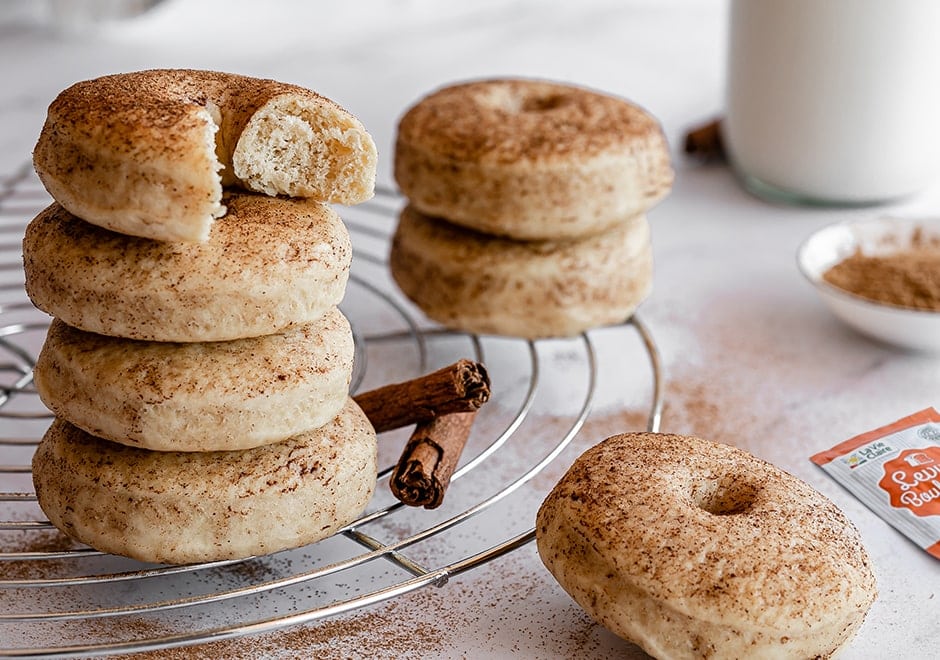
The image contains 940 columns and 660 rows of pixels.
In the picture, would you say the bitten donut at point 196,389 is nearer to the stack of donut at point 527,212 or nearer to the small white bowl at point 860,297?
the stack of donut at point 527,212

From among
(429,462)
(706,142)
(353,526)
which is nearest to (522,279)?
(429,462)

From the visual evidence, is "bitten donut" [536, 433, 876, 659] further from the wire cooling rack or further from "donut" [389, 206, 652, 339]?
"donut" [389, 206, 652, 339]

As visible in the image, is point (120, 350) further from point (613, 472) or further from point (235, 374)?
point (613, 472)

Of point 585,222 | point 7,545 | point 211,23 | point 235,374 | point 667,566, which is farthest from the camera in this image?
point 211,23

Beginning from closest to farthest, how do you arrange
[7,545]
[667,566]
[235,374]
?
1. [667,566]
2. [235,374]
3. [7,545]

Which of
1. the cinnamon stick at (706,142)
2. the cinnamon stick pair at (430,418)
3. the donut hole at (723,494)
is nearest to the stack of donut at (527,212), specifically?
the cinnamon stick pair at (430,418)

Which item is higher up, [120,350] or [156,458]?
[120,350]

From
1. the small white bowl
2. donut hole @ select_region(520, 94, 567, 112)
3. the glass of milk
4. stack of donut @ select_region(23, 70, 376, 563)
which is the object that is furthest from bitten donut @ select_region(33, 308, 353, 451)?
the glass of milk

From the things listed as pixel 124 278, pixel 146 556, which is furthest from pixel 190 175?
pixel 146 556
